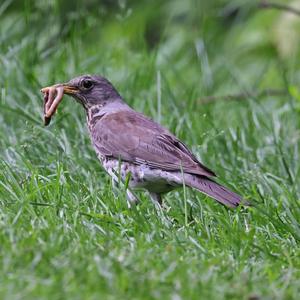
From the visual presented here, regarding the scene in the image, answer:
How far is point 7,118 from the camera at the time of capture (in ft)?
22.9

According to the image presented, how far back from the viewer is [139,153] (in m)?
5.96

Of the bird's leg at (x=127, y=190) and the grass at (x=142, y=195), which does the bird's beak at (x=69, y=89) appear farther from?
the bird's leg at (x=127, y=190)

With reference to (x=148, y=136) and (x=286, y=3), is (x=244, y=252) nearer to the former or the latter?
(x=148, y=136)

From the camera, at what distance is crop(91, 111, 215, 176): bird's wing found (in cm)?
578

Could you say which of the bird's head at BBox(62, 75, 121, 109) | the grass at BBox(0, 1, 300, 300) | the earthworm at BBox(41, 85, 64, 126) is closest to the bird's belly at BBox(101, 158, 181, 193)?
the grass at BBox(0, 1, 300, 300)

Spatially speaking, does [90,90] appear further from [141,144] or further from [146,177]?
[146,177]

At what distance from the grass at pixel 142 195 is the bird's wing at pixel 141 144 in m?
0.23

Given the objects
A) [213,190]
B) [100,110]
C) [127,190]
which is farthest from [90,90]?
[213,190]

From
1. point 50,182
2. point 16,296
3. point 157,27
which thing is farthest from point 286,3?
point 16,296

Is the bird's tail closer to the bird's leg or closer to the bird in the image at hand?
the bird

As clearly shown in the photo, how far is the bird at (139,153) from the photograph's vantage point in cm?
557

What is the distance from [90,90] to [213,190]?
1567mm

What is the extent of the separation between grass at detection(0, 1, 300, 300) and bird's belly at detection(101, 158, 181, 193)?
14 centimetres

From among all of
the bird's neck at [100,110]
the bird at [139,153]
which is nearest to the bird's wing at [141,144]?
the bird at [139,153]
